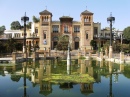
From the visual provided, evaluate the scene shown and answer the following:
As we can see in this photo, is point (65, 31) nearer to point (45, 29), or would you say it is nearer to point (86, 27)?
point (45, 29)

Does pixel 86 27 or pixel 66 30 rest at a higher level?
pixel 86 27

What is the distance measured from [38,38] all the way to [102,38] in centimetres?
1784

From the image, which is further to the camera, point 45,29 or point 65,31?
point 65,31

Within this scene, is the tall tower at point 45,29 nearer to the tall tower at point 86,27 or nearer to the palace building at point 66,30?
the palace building at point 66,30

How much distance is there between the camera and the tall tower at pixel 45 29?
204ft

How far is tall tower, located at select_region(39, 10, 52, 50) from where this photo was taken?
62062mm

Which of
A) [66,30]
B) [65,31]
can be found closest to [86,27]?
[66,30]

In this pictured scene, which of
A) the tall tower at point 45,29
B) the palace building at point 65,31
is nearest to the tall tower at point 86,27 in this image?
the palace building at point 65,31

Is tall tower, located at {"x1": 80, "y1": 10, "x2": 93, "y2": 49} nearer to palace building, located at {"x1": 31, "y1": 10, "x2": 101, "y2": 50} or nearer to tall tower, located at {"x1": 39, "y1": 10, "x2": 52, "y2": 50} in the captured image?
palace building, located at {"x1": 31, "y1": 10, "x2": 101, "y2": 50}

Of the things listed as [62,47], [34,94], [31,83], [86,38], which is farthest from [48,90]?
[86,38]

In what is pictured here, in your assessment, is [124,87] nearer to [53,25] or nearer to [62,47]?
[62,47]

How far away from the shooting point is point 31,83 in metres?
14.9

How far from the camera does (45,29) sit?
204ft

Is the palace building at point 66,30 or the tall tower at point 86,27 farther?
the palace building at point 66,30
